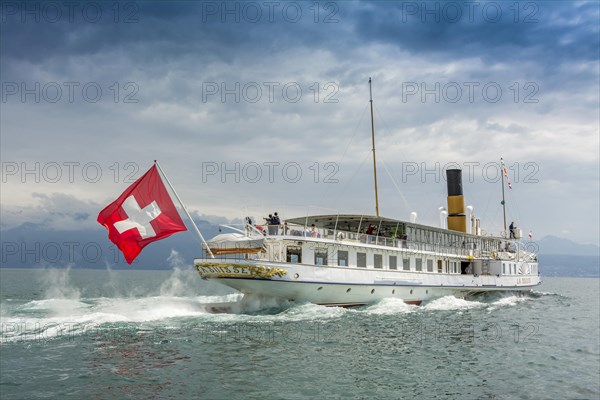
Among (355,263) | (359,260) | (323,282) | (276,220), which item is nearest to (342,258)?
(355,263)

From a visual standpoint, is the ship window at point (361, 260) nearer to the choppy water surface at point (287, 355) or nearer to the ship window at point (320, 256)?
the ship window at point (320, 256)

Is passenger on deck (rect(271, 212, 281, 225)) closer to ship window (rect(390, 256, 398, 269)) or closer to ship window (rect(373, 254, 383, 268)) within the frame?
ship window (rect(373, 254, 383, 268))

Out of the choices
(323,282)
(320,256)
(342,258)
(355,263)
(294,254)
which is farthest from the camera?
(355,263)

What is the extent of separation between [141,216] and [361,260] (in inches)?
624

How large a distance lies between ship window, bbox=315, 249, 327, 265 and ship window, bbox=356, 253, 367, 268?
2893 mm

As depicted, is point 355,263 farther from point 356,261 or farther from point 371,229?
point 371,229

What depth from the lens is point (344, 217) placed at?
118 feet

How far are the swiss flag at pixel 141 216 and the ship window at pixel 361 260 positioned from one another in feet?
44.4

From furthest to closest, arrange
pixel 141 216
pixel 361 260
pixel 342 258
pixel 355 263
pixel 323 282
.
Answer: pixel 361 260 → pixel 355 263 → pixel 342 258 → pixel 323 282 → pixel 141 216

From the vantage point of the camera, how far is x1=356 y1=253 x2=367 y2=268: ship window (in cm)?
3401

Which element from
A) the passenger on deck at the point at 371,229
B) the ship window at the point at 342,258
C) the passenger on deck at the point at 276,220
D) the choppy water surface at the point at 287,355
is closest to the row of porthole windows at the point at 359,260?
the ship window at the point at 342,258

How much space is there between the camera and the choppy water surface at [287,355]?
15.5m

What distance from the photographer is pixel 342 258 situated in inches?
1303

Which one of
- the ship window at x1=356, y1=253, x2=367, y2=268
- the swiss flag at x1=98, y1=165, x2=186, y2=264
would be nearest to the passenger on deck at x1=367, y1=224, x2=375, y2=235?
the ship window at x1=356, y1=253, x2=367, y2=268
